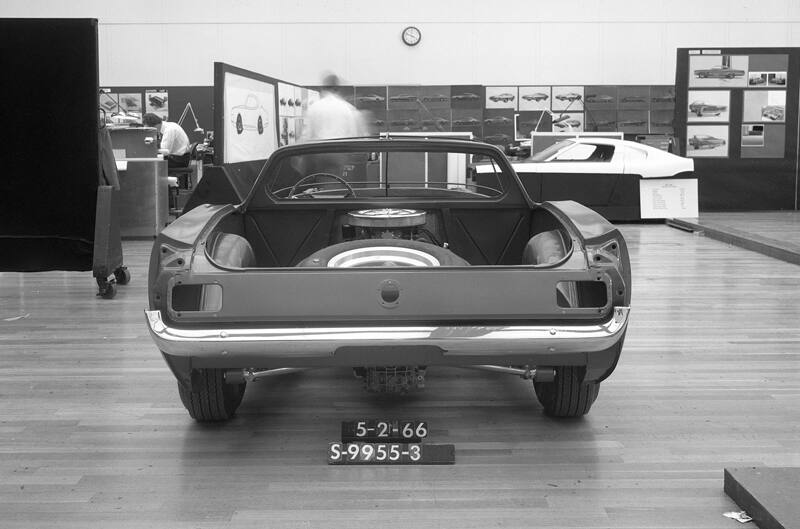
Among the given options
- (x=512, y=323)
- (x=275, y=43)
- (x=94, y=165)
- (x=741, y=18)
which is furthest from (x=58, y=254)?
(x=741, y=18)

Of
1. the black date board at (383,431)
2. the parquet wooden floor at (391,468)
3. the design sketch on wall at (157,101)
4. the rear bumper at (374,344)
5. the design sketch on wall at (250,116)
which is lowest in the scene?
the parquet wooden floor at (391,468)

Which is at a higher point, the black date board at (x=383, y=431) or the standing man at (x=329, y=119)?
the standing man at (x=329, y=119)

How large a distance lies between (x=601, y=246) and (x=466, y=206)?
3.68ft

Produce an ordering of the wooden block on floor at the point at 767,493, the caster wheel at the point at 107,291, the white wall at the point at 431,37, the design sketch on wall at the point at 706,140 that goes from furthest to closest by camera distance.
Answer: the white wall at the point at 431,37
the design sketch on wall at the point at 706,140
the caster wheel at the point at 107,291
the wooden block on floor at the point at 767,493

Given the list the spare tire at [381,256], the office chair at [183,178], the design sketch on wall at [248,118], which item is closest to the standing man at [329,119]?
the design sketch on wall at [248,118]

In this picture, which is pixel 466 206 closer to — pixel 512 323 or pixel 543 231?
pixel 543 231

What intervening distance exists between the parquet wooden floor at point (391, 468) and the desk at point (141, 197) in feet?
17.9

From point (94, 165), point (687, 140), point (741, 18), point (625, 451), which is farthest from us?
point (741, 18)

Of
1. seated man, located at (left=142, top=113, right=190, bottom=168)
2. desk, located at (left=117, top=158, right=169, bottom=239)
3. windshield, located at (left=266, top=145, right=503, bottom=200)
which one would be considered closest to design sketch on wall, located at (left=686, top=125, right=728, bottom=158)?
windshield, located at (left=266, top=145, right=503, bottom=200)

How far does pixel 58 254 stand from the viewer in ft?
21.4

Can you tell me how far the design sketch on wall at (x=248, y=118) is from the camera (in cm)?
780

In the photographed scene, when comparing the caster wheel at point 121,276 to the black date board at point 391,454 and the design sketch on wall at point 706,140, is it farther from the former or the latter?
the design sketch on wall at point 706,140

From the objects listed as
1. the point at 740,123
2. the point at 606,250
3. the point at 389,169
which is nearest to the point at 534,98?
the point at 740,123

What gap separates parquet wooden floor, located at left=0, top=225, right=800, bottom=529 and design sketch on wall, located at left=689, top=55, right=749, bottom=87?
9.13 meters
